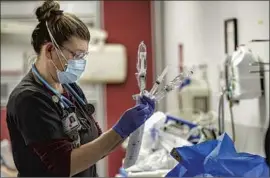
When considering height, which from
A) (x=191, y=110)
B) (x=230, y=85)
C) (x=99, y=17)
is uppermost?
(x=99, y=17)

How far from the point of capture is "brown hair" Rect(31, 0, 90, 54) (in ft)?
4.82

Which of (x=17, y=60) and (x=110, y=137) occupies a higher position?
(x=17, y=60)

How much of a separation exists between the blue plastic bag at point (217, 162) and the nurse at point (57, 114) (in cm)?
26

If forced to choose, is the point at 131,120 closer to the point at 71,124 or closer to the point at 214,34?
the point at 71,124

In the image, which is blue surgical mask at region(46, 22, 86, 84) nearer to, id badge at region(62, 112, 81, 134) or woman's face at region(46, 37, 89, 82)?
woman's face at region(46, 37, 89, 82)

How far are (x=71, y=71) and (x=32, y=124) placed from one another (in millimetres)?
256

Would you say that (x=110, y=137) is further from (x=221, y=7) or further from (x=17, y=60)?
(x=17, y=60)

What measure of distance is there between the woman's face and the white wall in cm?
53

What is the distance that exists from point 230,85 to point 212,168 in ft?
3.35

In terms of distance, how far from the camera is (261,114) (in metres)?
2.42

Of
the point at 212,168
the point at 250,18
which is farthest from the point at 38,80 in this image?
the point at 250,18

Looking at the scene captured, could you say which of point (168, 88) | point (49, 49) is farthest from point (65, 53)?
point (168, 88)

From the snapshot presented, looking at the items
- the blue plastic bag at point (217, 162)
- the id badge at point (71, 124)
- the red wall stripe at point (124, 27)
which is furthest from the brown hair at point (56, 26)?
the red wall stripe at point (124, 27)

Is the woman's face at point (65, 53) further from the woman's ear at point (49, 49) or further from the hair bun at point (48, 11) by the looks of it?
the hair bun at point (48, 11)
